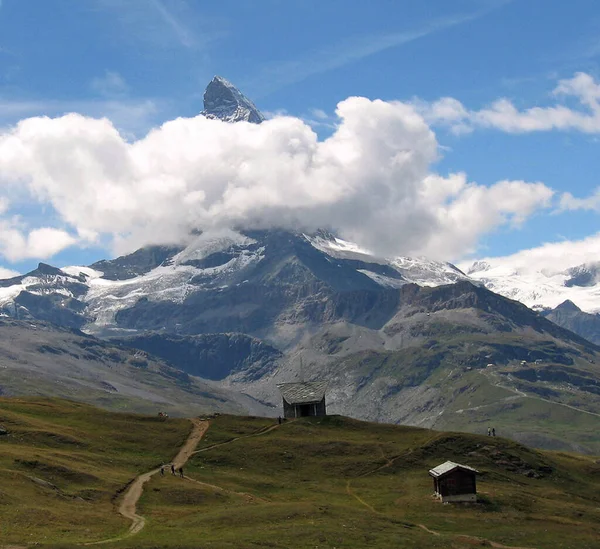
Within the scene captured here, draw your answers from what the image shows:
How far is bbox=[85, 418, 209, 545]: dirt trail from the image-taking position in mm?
88275

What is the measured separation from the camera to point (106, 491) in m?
104

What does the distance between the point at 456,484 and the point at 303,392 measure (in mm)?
59275

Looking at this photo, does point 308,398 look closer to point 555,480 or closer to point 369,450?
point 369,450

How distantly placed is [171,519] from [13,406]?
7476 cm

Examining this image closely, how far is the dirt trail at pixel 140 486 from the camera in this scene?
88275 millimetres

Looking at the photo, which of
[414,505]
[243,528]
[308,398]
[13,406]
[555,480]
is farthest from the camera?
[308,398]

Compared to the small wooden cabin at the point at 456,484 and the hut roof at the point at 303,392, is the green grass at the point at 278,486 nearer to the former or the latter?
the small wooden cabin at the point at 456,484

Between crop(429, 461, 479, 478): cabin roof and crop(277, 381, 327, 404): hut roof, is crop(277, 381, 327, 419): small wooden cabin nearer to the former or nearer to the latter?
crop(277, 381, 327, 404): hut roof

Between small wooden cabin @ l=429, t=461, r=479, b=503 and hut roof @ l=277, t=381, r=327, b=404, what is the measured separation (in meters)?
53.9

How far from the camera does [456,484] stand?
116 m

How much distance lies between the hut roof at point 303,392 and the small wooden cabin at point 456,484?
177 feet

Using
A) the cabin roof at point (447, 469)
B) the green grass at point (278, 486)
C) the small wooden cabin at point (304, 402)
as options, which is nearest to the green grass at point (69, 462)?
the green grass at point (278, 486)

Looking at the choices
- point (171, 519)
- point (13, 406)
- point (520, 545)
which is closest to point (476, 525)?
point (520, 545)

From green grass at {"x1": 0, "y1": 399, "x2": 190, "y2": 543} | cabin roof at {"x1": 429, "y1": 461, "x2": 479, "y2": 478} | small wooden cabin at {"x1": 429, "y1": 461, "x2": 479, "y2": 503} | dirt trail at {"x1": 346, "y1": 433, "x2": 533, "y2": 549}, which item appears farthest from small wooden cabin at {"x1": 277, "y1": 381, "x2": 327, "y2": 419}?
small wooden cabin at {"x1": 429, "y1": 461, "x2": 479, "y2": 503}
